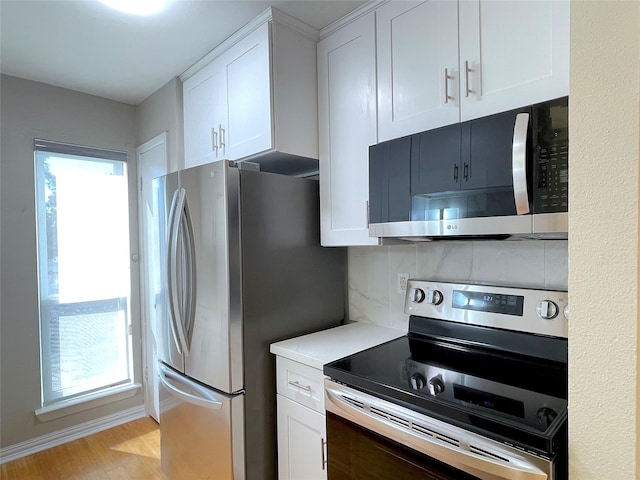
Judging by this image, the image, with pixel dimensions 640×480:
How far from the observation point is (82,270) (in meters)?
2.73

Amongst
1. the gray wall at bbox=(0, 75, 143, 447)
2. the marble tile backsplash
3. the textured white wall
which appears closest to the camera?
the textured white wall

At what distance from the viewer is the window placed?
2.58 m

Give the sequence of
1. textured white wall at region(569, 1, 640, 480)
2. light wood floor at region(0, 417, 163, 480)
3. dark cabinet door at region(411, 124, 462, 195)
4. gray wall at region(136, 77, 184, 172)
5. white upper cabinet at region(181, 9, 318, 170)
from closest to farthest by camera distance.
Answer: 1. textured white wall at region(569, 1, 640, 480)
2. dark cabinet door at region(411, 124, 462, 195)
3. white upper cabinet at region(181, 9, 318, 170)
4. light wood floor at region(0, 417, 163, 480)
5. gray wall at region(136, 77, 184, 172)

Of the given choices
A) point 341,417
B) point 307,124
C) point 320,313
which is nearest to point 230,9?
point 307,124

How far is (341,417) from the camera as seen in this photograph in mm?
1360

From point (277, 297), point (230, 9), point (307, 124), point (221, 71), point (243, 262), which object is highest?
point (230, 9)

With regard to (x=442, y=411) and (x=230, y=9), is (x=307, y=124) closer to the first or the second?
(x=230, y=9)

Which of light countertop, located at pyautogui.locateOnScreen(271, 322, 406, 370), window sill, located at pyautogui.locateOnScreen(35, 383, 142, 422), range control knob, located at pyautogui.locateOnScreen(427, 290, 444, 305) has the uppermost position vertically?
range control knob, located at pyautogui.locateOnScreen(427, 290, 444, 305)

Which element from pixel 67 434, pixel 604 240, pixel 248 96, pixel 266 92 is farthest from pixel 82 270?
pixel 604 240

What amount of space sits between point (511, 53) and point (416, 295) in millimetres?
1026

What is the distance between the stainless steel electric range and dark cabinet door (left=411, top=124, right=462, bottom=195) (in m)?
0.51

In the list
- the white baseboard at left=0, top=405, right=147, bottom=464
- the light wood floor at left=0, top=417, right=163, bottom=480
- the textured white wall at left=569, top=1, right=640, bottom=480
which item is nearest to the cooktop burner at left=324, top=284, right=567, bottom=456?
the textured white wall at left=569, top=1, right=640, bottom=480

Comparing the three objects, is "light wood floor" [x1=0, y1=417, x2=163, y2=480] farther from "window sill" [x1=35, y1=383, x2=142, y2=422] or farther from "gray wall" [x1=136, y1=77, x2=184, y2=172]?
"gray wall" [x1=136, y1=77, x2=184, y2=172]

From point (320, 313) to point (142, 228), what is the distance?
1.78 metres
